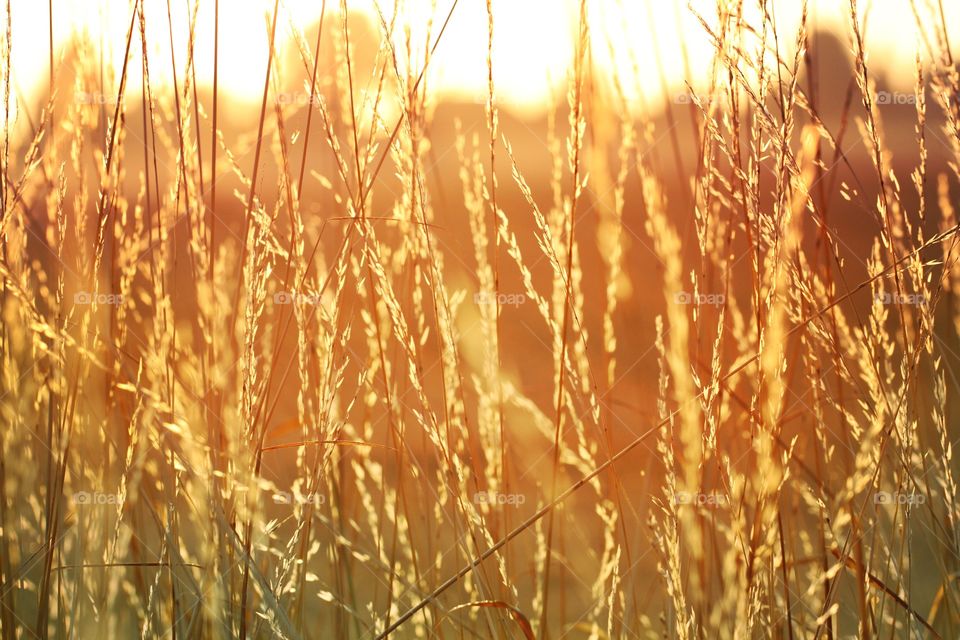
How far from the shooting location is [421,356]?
107cm

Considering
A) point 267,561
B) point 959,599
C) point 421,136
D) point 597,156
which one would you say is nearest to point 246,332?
point 421,136

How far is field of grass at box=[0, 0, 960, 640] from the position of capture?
0.90 m

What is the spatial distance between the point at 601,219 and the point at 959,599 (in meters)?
0.66

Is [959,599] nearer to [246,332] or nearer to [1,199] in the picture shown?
[246,332]

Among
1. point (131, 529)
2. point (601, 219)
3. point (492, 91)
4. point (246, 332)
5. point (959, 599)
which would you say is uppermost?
point (492, 91)

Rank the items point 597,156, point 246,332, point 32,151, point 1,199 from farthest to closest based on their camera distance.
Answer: point 597,156 → point 1,199 → point 32,151 → point 246,332

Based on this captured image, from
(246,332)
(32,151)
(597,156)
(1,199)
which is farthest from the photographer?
(597,156)

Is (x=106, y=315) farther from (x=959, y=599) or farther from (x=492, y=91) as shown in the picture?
(x=959, y=599)

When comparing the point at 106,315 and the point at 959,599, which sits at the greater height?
the point at 106,315

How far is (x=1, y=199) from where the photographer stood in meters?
1.09

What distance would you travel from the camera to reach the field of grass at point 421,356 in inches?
35.5

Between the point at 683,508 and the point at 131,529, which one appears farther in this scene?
the point at 131,529

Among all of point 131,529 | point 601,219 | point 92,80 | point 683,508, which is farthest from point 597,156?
point 131,529

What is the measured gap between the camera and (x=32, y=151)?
97cm
